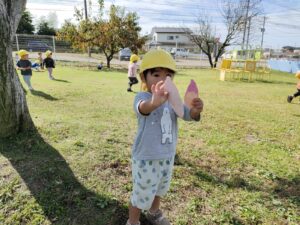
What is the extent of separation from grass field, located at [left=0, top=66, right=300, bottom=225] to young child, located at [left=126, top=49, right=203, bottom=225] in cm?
64

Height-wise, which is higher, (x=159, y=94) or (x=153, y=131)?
(x=159, y=94)

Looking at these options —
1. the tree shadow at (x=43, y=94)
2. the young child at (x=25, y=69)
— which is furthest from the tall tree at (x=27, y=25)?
the tree shadow at (x=43, y=94)

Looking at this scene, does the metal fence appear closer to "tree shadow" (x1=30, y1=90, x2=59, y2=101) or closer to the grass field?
"tree shadow" (x1=30, y1=90, x2=59, y2=101)

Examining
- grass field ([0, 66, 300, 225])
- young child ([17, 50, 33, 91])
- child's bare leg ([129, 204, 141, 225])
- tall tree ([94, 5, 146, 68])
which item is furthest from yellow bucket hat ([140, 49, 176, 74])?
tall tree ([94, 5, 146, 68])

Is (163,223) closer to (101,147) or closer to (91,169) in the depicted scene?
(91,169)

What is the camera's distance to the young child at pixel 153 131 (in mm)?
1846

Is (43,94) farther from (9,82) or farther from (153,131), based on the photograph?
(153,131)

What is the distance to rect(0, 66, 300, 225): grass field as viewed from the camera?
261 centimetres

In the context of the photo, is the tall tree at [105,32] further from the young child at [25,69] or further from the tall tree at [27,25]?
the tall tree at [27,25]

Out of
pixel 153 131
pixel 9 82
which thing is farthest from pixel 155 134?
pixel 9 82

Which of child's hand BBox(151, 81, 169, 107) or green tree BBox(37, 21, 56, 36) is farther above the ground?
green tree BBox(37, 21, 56, 36)

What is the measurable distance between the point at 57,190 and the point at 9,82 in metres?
1.62

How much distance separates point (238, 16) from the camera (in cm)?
2508

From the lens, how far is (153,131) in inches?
75.9
